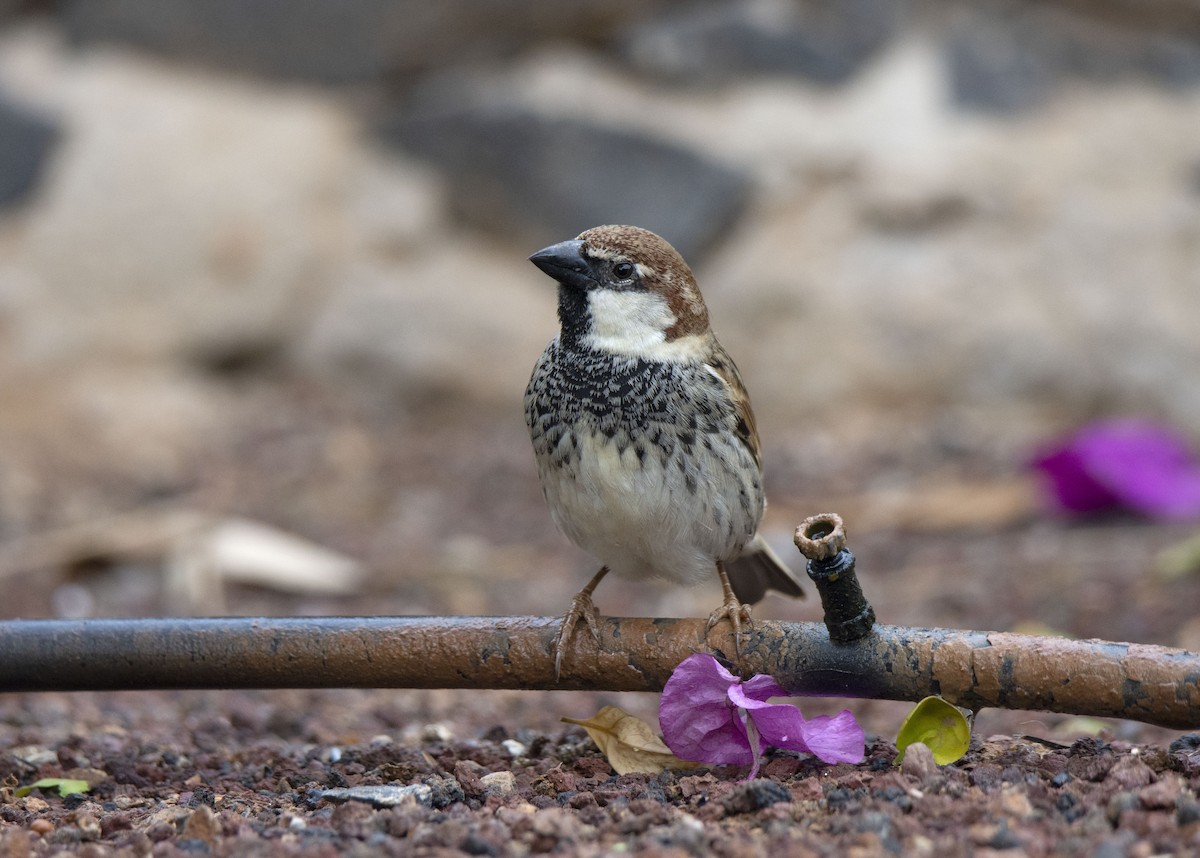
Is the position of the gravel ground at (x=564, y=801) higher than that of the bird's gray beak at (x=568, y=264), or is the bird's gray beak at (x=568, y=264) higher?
the bird's gray beak at (x=568, y=264)

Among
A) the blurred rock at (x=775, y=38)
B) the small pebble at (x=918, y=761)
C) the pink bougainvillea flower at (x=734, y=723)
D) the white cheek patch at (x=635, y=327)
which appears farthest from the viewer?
the blurred rock at (x=775, y=38)

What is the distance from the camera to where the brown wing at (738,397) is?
2916 mm

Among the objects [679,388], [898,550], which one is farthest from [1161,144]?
[679,388]

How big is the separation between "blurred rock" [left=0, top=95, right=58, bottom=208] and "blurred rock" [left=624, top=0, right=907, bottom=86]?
2495mm

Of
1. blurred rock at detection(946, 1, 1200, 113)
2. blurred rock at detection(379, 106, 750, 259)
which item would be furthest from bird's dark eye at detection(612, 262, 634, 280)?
blurred rock at detection(946, 1, 1200, 113)

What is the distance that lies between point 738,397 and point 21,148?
411 cm

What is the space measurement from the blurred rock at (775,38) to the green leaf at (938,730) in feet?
13.4

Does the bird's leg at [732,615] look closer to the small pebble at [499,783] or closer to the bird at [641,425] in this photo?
the bird at [641,425]

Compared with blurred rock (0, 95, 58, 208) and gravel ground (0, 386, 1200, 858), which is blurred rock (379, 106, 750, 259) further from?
blurred rock (0, 95, 58, 208)

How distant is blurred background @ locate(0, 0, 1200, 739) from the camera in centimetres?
568

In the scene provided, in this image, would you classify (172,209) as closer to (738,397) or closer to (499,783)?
(738,397)

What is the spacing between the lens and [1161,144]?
227 inches

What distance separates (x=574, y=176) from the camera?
5922mm

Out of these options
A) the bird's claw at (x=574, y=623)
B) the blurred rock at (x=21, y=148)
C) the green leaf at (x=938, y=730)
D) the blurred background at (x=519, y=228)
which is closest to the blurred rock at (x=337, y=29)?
the blurred background at (x=519, y=228)
